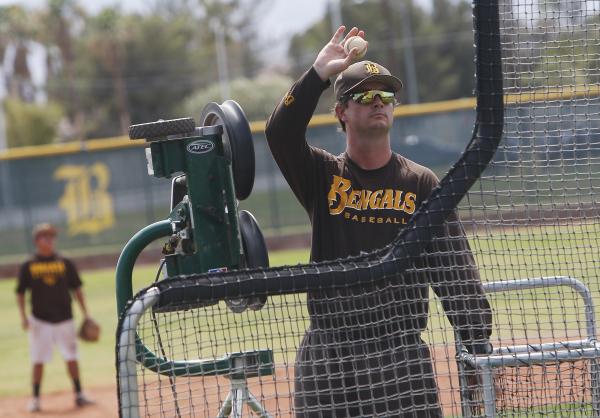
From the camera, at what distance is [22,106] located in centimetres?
5228

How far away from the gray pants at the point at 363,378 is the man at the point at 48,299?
758 centimetres

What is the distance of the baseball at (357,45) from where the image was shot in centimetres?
326

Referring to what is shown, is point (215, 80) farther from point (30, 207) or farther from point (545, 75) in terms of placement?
point (545, 75)

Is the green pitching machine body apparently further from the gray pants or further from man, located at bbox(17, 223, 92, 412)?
man, located at bbox(17, 223, 92, 412)

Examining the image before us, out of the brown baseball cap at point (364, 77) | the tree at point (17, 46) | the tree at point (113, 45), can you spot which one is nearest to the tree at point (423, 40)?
the tree at point (113, 45)

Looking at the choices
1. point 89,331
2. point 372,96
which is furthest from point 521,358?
point 89,331

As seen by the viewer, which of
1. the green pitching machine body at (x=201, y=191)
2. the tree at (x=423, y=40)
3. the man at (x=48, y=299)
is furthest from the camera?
the tree at (x=423, y=40)

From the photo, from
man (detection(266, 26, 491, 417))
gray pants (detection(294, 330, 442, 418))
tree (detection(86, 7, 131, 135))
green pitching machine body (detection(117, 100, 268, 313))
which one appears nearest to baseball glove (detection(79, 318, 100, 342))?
man (detection(266, 26, 491, 417))

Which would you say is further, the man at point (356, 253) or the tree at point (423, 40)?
the tree at point (423, 40)

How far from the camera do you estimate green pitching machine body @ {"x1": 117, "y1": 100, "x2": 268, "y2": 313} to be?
3.20 meters

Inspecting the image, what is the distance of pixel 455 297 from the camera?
325 cm

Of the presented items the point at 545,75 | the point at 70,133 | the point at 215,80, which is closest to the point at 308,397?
the point at 545,75

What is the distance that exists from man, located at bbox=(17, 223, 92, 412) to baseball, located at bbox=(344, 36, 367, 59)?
7.67 metres

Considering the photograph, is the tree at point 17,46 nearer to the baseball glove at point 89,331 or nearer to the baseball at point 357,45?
the baseball glove at point 89,331
